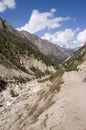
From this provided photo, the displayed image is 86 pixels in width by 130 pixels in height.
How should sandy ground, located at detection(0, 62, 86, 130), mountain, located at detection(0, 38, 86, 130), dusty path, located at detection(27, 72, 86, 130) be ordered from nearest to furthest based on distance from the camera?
dusty path, located at detection(27, 72, 86, 130)
sandy ground, located at detection(0, 62, 86, 130)
mountain, located at detection(0, 38, 86, 130)

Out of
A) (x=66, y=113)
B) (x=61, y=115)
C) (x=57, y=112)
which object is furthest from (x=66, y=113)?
(x=57, y=112)

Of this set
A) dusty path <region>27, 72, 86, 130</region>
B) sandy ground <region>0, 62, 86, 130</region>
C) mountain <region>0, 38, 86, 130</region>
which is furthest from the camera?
mountain <region>0, 38, 86, 130</region>

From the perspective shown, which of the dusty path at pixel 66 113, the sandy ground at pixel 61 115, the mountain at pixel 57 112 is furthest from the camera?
the mountain at pixel 57 112

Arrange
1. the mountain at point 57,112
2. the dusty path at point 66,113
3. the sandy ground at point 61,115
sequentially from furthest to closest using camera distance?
the mountain at point 57,112 < the sandy ground at point 61,115 < the dusty path at point 66,113

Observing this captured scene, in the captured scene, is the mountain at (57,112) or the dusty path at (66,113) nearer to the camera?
the dusty path at (66,113)

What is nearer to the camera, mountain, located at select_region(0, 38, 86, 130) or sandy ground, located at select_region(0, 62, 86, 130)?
sandy ground, located at select_region(0, 62, 86, 130)

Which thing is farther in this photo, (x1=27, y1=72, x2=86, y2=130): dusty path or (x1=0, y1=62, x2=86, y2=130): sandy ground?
(x1=0, y1=62, x2=86, y2=130): sandy ground

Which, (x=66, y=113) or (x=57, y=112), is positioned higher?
(x=57, y=112)

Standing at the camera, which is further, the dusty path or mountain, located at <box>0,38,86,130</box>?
mountain, located at <box>0,38,86,130</box>

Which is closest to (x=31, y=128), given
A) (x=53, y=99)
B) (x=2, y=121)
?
(x=53, y=99)

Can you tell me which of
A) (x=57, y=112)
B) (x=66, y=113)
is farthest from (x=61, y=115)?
(x=57, y=112)

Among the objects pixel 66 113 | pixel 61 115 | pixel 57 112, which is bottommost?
pixel 61 115

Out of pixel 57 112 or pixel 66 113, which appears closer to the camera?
pixel 66 113

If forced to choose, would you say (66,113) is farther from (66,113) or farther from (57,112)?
(57,112)
